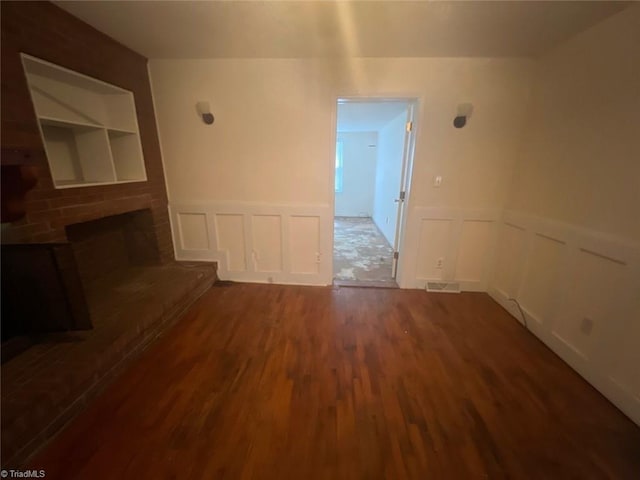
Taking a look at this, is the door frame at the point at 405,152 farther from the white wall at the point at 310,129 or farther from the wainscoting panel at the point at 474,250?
the wainscoting panel at the point at 474,250

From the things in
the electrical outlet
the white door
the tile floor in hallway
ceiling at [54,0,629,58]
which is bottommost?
the tile floor in hallway

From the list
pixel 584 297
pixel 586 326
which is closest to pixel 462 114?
pixel 584 297

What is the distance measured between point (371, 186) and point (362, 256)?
3.78 metres

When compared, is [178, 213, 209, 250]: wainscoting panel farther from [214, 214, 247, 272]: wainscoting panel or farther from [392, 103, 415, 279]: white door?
[392, 103, 415, 279]: white door

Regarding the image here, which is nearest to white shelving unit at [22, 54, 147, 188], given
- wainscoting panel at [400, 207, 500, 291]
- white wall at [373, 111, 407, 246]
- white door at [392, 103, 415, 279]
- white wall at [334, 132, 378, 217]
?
white door at [392, 103, 415, 279]

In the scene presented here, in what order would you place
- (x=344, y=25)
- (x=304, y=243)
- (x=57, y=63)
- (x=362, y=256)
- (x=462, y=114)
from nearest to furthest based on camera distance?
(x=57, y=63) → (x=344, y=25) → (x=462, y=114) → (x=304, y=243) → (x=362, y=256)

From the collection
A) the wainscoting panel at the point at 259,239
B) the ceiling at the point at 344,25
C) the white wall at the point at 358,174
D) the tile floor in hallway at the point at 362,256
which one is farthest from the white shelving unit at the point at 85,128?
the white wall at the point at 358,174

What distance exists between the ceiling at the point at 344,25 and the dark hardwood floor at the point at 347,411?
91.7 inches

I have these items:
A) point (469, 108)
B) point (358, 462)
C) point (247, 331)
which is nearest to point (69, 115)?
point (247, 331)

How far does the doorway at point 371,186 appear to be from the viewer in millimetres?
3119

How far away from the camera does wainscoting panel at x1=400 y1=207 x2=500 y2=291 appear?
2.76m

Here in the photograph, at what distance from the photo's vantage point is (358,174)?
726 centimetres

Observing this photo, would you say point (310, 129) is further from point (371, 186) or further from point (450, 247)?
point (371, 186)

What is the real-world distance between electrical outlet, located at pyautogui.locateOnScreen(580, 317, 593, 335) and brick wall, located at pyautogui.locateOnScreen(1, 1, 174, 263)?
3621 mm
